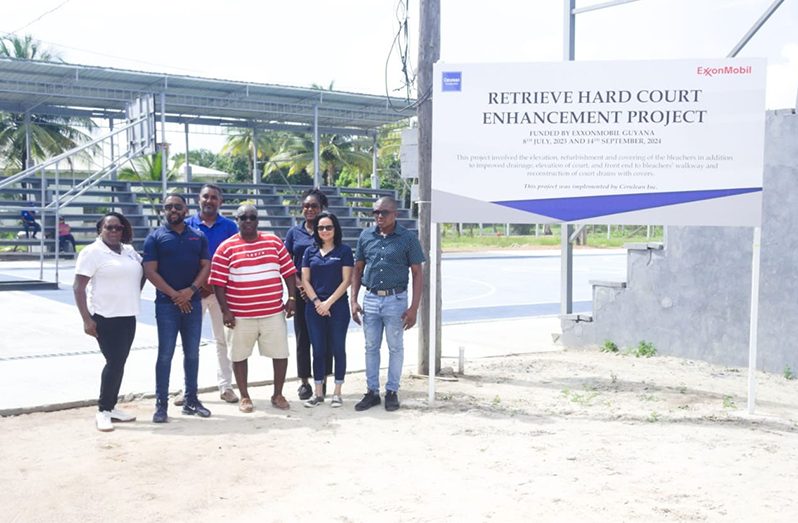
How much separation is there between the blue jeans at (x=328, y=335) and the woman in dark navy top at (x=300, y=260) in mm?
138

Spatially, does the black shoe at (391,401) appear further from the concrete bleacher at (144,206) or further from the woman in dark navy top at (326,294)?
the concrete bleacher at (144,206)

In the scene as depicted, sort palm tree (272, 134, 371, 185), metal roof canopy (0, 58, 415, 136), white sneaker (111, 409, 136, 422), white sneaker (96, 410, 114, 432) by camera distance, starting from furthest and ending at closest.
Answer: palm tree (272, 134, 371, 185)
metal roof canopy (0, 58, 415, 136)
white sneaker (111, 409, 136, 422)
white sneaker (96, 410, 114, 432)

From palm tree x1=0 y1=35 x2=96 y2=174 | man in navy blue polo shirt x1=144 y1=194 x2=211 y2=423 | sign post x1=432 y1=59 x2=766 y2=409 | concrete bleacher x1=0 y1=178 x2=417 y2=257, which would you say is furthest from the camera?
palm tree x1=0 y1=35 x2=96 y2=174

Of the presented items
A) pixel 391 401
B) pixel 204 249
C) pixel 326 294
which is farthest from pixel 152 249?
pixel 391 401

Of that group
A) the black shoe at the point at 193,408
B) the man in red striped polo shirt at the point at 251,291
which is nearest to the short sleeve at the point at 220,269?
the man in red striped polo shirt at the point at 251,291

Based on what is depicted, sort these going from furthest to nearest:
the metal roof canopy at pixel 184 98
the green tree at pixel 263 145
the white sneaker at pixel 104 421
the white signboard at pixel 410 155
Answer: the green tree at pixel 263 145, the metal roof canopy at pixel 184 98, the white signboard at pixel 410 155, the white sneaker at pixel 104 421

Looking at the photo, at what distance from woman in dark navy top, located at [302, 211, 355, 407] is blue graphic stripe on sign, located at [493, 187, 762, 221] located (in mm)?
1411

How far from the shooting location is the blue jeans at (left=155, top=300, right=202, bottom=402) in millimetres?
6059

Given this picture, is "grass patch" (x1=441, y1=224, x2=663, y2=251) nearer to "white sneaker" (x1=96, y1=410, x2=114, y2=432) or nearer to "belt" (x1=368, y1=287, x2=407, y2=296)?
"belt" (x1=368, y1=287, x2=407, y2=296)

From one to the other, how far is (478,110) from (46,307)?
29.4 ft

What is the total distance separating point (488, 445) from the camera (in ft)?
18.2

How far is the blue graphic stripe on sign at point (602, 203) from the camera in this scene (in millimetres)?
6410

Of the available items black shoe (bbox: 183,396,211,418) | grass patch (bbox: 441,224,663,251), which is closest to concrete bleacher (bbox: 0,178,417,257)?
grass patch (bbox: 441,224,663,251)

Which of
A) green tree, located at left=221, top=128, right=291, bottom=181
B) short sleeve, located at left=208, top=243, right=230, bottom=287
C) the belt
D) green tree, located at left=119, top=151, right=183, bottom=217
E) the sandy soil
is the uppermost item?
green tree, located at left=221, top=128, right=291, bottom=181
